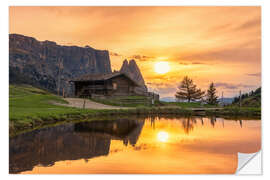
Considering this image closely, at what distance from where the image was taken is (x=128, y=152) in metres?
10.7

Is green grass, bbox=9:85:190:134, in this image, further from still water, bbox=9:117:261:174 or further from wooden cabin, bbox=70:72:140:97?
wooden cabin, bbox=70:72:140:97

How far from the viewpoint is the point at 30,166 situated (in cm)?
854

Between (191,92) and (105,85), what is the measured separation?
23.4 m

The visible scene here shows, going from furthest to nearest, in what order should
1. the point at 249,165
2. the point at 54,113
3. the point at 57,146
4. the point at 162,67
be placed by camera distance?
the point at 54,113 → the point at 162,67 → the point at 57,146 → the point at 249,165

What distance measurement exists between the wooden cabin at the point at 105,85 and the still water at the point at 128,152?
1333 inches

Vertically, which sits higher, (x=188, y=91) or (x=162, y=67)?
(x=162, y=67)

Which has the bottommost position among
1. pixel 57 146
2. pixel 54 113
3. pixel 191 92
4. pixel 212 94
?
pixel 57 146

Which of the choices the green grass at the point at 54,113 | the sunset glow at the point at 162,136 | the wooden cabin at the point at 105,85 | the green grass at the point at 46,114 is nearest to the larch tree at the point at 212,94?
the wooden cabin at the point at 105,85

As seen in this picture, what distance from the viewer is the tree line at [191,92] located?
2343 inches

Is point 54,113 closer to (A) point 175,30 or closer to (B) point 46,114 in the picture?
(B) point 46,114

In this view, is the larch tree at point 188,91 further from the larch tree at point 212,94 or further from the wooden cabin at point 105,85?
the wooden cabin at point 105,85

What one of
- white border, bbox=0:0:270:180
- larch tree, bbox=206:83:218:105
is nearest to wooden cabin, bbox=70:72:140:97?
larch tree, bbox=206:83:218:105

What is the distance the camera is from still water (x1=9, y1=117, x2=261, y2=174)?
8.47m

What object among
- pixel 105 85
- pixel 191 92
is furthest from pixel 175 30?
pixel 191 92
